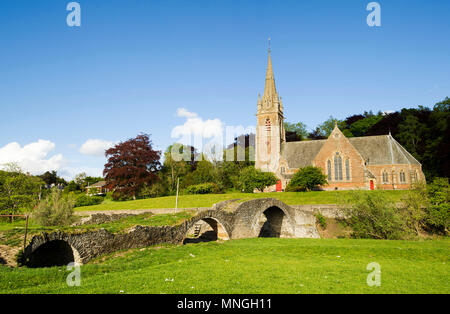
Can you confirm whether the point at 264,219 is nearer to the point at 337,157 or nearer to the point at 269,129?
the point at 337,157

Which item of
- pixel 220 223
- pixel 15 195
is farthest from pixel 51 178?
pixel 220 223

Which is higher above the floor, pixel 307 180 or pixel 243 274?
pixel 307 180

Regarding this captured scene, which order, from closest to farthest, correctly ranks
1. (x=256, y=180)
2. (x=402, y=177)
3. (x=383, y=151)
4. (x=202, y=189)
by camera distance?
(x=402, y=177)
(x=256, y=180)
(x=383, y=151)
(x=202, y=189)

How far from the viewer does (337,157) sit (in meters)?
42.8

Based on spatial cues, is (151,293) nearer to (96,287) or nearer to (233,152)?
(96,287)

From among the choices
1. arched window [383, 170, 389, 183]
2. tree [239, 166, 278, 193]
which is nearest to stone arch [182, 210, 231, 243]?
tree [239, 166, 278, 193]

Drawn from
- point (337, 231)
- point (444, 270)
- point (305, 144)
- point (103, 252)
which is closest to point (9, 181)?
point (103, 252)

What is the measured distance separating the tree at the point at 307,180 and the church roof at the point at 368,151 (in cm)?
707

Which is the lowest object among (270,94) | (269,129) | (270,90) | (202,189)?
(202,189)

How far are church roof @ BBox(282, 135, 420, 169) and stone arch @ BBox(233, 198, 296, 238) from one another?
824 inches

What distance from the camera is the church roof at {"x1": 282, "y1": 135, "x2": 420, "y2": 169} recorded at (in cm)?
4153

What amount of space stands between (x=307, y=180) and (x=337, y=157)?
309 inches

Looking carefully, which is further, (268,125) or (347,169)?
(268,125)

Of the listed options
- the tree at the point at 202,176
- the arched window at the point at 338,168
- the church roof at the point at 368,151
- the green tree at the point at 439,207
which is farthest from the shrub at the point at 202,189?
the green tree at the point at 439,207
